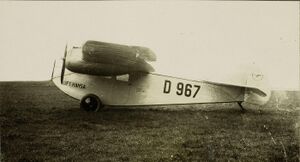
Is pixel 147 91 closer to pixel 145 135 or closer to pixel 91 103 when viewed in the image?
pixel 91 103

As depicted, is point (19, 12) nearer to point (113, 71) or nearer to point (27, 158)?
point (113, 71)

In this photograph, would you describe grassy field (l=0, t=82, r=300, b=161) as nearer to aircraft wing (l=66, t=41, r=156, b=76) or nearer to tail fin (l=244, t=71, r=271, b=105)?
tail fin (l=244, t=71, r=271, b=105)

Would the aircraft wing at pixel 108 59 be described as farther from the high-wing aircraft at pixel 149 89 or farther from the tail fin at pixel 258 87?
the tail fin at pixel 258 87

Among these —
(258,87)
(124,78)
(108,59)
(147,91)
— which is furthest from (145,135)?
(258,87)

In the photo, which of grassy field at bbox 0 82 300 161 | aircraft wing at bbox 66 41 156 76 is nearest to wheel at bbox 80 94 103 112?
grassy field at bbox 0 82 300 161

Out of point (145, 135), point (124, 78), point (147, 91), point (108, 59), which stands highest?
point (108, 59)

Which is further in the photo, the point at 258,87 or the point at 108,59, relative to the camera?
the point at 258,87

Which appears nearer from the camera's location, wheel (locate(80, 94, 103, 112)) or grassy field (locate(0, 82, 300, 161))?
grassy field (locate(0, 82, 300, 161))

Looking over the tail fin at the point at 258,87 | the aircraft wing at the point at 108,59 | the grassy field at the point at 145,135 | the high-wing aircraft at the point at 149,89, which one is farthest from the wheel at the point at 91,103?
the tail fin at the point at 258,87
